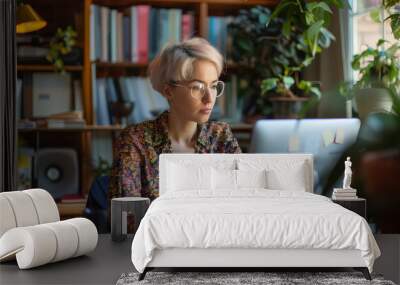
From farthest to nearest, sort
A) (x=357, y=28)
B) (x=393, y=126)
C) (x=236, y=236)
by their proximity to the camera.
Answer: (x=357, y=28) → (x=393, y=126) → (x=236, y=236)

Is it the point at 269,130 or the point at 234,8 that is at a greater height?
the point at 234,8

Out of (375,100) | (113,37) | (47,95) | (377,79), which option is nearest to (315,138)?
(375,100)

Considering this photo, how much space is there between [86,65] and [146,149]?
2.85 feet

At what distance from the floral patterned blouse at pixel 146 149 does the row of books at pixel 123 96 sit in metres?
0.14

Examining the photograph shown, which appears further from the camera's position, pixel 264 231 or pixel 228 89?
pixel 228 89

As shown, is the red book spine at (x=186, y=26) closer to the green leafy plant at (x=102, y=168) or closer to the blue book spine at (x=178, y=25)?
the blue book spine at (x=178, y=25)

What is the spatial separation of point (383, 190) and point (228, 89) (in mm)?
1412

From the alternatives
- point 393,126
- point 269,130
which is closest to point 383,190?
point 393,126

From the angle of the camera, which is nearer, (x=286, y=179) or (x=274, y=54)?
(x=286, y=179)

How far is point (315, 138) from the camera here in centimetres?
574

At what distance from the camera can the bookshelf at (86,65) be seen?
19.7ft

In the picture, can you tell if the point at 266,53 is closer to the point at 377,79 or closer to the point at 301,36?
the point at 301,36

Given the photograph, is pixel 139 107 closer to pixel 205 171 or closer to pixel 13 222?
pixel 205 171

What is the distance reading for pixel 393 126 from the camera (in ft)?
18.7
